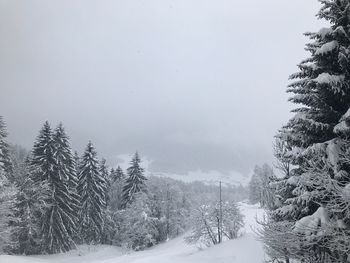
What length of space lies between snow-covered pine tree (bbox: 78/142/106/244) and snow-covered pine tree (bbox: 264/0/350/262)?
49201 millimetres

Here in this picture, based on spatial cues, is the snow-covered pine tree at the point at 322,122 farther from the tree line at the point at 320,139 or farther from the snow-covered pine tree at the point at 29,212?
the snow-covered pine tree at the point at 29,212

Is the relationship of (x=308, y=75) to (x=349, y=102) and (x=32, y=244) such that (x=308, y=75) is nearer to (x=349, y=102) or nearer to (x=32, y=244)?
(x=349, y=102)

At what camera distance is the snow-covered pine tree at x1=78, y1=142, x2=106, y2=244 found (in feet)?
191

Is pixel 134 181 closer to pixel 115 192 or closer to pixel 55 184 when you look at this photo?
pixel 115 192

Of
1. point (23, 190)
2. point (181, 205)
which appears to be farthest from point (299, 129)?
point (181, 205)

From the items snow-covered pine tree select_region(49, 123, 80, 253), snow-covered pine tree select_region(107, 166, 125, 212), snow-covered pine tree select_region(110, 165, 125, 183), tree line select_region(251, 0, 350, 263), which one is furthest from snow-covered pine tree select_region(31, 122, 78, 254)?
tree line select_region(251, 0, 350, 263)

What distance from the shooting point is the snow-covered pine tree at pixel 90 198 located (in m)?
58.1

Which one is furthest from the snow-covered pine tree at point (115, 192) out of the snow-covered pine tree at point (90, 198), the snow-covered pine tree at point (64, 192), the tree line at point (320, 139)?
the tree line at point (320, 139)

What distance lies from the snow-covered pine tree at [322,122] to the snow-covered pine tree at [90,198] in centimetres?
4920

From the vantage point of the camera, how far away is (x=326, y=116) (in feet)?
38.4

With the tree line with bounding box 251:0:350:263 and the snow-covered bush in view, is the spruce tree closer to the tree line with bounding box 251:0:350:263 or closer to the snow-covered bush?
the tree line with bounding box 251:0:350:263

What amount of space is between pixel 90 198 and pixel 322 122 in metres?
50.8

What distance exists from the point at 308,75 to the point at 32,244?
4572 centimetres

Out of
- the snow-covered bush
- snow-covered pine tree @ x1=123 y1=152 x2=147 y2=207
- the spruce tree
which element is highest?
snow-covered pine tree @ x1=123 y1=152 x2=147 y2=207
